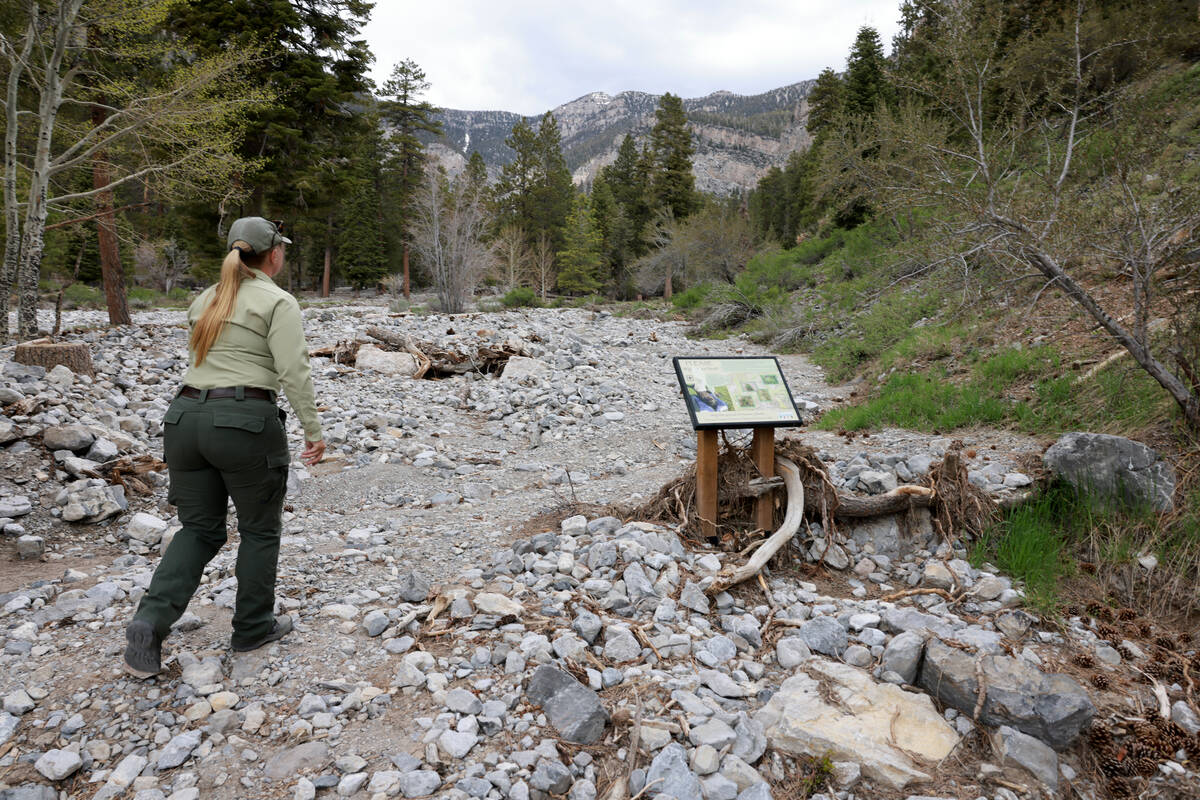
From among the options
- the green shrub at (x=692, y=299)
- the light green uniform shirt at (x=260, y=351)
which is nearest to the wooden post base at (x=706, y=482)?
the light green uniform shirt at (x=260, y=351)

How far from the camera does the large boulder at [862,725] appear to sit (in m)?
2.26

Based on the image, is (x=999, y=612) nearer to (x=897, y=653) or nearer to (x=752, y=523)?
(x=897, y=653)

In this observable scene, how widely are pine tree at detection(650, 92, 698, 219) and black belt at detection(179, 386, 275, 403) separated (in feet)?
141

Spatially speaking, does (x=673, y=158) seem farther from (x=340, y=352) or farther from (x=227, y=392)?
(x=227, y=392)

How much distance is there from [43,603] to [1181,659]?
5.76 meters

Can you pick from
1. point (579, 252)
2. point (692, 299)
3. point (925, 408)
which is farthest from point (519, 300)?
point (925, 408)

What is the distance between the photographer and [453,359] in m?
11.2

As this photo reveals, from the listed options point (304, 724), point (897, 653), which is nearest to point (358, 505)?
point (304, 724)

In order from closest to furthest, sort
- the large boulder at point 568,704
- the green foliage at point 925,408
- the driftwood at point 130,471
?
1. the large boulder at point 568,704
2. the driftwood at point 130,471
3. the green foliage at point 925,408

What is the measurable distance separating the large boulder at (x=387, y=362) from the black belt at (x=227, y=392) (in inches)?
312

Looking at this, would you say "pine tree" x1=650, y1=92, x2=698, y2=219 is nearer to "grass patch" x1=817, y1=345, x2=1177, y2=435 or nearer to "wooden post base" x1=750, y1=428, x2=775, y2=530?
"grass patch" x1=817, y1=345, x2=1177, y2=435

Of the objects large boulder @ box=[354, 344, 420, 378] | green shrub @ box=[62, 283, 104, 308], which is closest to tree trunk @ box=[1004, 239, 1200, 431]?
large boulder @ box=[354, 344, 420, 378]

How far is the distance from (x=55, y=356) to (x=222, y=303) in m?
6.79

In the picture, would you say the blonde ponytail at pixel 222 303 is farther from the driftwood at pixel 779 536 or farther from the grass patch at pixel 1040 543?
the grass patch at pixel 1040 543
